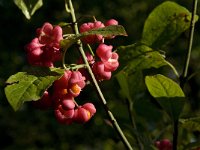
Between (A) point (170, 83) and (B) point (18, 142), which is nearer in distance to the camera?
(A) point (170, 83)

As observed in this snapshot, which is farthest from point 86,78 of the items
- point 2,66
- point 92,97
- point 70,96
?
point 2,66

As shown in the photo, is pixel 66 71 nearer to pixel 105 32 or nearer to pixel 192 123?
pixel 105 32

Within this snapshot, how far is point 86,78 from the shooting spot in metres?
1.27

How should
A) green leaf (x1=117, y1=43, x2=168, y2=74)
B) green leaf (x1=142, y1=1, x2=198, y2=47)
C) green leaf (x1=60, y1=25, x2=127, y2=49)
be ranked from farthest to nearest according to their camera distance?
green leaf (x1=142, y1=1, x2=198, y2=47), green leaf (x1=117, y1=43, x2=168, y2=74), green leaf (x1=60, y1=25, x2=127, y2=49)

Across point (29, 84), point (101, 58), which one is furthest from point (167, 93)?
point (29, 84)

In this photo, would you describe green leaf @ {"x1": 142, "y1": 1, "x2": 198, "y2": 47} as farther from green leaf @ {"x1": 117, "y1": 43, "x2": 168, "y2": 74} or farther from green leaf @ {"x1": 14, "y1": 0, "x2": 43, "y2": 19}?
green leaf @ {"x1": 14, "y1": 0, "x2": 43, "y2": 19}

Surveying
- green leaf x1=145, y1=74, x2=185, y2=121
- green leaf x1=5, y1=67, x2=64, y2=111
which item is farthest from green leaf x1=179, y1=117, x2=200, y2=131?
green leaf x1=5, y1=67, x2=64, y2=111

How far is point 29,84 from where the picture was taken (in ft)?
3.99

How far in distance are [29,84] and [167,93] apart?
0.42 m

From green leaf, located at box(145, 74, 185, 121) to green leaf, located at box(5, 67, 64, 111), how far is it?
0.33 metres

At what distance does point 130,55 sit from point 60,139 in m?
3.66

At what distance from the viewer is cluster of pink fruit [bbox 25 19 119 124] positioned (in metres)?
1.22

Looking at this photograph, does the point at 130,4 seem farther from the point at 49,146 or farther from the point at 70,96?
the point at 70,96

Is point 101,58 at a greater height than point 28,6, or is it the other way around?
point 28,6
